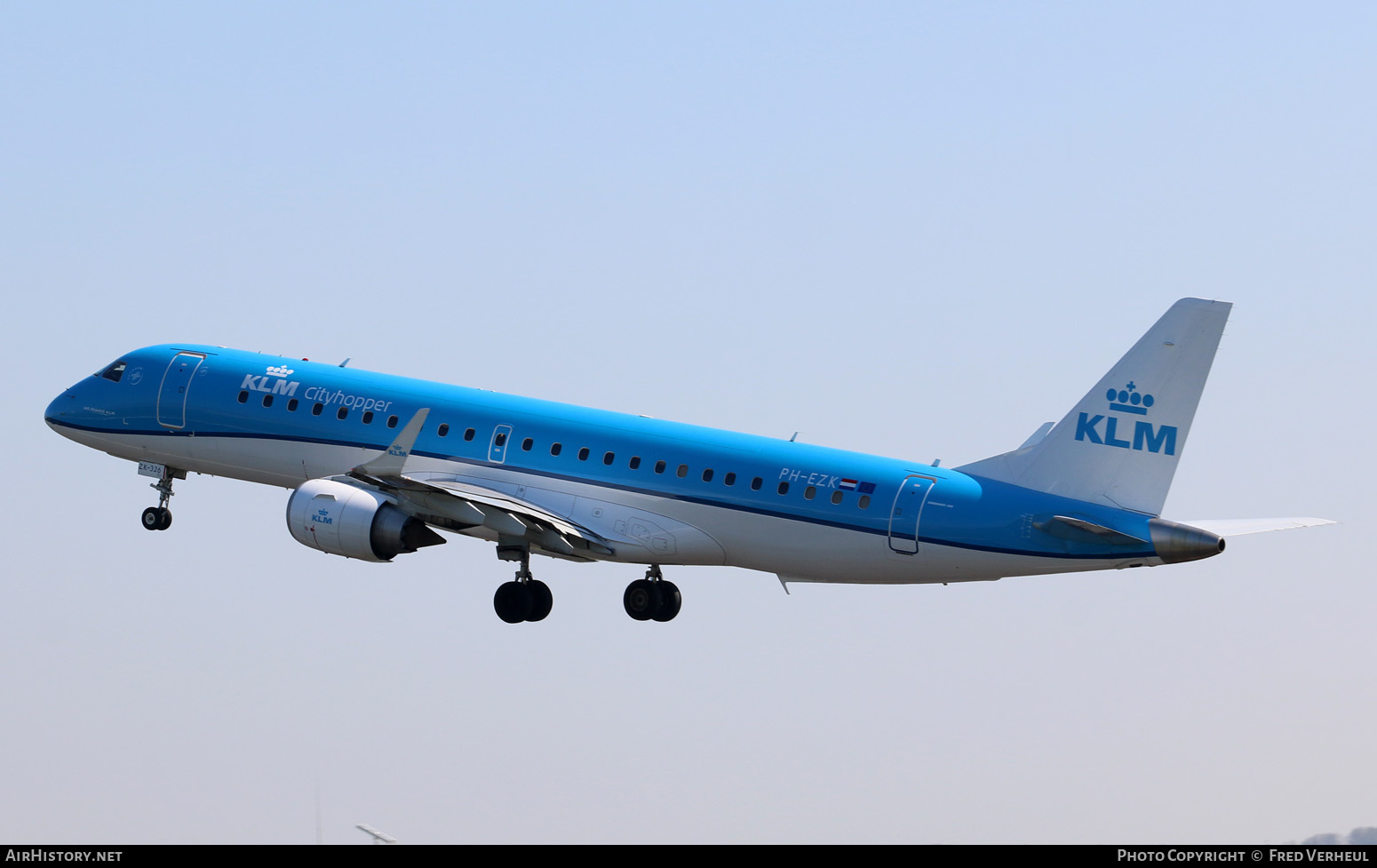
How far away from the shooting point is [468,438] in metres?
46.8

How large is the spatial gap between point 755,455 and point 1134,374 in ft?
28.1

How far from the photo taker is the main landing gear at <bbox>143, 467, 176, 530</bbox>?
5128 cm

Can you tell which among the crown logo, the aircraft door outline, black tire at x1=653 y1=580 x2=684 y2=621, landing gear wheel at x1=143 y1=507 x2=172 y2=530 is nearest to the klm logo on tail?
the crown logo

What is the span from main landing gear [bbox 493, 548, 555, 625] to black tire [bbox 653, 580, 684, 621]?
8.78ft

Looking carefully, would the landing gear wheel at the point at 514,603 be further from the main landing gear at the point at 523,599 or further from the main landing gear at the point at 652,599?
the main landing gear at the point at 652,599

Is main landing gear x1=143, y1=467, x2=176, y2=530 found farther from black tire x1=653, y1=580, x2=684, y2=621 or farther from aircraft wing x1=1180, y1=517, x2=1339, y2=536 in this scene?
aircraft wing x1=1180, y1=517, x2=1339, y2=536

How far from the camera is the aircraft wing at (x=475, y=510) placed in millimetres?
42875

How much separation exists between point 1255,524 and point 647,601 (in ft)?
46.8

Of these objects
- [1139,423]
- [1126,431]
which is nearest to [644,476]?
[1126,431]

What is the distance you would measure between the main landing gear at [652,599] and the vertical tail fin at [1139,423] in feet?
32.1

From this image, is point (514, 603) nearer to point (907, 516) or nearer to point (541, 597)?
point (541, 597)

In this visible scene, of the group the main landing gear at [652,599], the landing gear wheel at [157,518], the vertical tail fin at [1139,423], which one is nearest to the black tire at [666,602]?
the main landing gear at [652,599]
